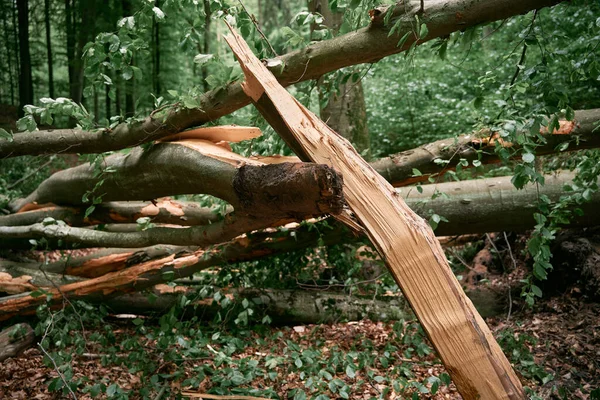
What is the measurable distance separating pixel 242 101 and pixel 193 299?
6.27ft

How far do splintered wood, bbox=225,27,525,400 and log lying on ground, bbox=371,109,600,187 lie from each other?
1.46 meters

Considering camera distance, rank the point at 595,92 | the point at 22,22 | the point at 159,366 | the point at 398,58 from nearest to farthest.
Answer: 1. the point at 159,366
2. the point at 595,92
3. the point at 398,58
4. the point at 22,22

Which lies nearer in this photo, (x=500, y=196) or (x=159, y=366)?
(x=159, y=366)

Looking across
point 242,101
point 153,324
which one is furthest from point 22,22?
point 242,101

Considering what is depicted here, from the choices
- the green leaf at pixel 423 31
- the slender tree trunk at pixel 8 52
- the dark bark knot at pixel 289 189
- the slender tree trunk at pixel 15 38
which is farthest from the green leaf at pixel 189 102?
the slender tree trunk at pixel 15 38

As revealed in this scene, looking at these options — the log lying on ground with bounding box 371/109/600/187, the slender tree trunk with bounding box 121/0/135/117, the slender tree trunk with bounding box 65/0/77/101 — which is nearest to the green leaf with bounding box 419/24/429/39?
the log lying on ground with bounding box 371/109/600/187

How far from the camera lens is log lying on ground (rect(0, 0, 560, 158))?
2439mm

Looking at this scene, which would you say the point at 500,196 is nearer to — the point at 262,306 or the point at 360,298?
the point at 360,298

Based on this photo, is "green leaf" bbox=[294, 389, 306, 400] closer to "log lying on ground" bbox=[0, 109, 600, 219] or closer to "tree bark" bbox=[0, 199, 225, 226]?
"log lying on ground" bbox=[0, 109, 600, 219]

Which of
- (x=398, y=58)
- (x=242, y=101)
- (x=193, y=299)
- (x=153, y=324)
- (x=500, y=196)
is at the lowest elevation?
(x=153, y=324)

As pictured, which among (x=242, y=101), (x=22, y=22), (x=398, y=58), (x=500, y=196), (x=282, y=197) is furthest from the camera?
(x=22, y=22)

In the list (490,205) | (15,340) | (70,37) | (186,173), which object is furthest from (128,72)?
(70,37)

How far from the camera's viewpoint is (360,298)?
4.63m

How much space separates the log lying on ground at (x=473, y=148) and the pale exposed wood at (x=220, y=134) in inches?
52.6
